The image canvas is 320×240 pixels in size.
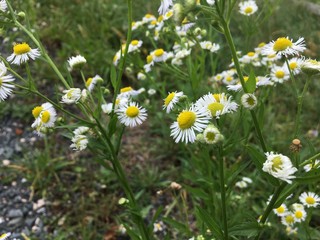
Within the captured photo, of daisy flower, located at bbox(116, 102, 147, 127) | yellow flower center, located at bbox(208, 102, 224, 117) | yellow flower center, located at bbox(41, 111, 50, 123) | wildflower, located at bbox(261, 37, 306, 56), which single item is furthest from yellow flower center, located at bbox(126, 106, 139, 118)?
wildflower, located at bbox(261, 37, 306, 56)

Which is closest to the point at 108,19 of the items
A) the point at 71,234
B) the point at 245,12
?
the point at 245,12

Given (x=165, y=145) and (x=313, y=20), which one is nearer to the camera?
(x=165, y=145)

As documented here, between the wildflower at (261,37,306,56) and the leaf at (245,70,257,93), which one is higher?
the wildflower at (261,37,306,56)

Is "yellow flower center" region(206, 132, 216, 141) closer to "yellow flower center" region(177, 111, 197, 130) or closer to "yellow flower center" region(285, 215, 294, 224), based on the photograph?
"yellow flower center" region(177, 111, 197, 130)

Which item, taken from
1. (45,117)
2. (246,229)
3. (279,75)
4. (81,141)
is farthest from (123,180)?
(279,75)

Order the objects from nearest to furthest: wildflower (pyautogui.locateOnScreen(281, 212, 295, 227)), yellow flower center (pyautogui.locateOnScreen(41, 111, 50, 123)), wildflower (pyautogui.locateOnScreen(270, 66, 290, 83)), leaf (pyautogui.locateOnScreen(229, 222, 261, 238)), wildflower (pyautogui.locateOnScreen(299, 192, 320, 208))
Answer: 1. leaf (pyautogui.locateOnScreen(229, 222, 261, 238))
2. yellow flower center (pyautogui.locateOnScreen(41, 111, 50, 123))
3. wildflower (pyautogui.locateOnScreen(299, 192, 320, 208))
4. wildflower (pyautogui.locateOnScreen(281, 212, 295, 227))
5. wildflower (pyautogui.locateOnScreen(270, 66, 290, 83))

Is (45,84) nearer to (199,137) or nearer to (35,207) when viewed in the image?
(35,207)
